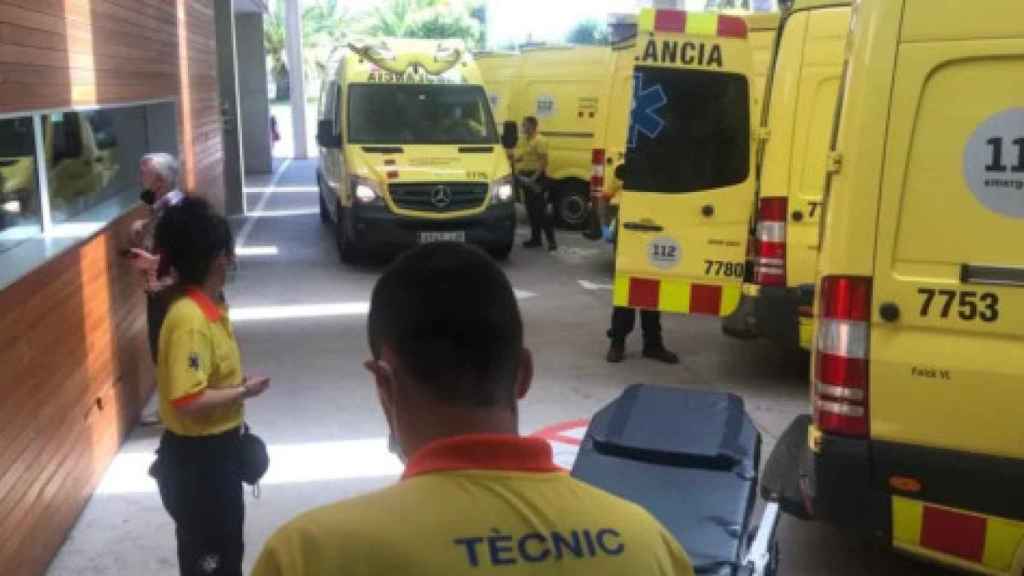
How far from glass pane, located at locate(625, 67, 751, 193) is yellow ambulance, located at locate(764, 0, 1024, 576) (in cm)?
336

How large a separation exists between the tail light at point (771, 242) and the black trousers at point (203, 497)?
412 centimetres

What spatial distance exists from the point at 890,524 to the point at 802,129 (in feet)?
11.5

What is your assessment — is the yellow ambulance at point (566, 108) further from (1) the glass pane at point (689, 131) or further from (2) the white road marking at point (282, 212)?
(1) the glass pane at point (689, 131)

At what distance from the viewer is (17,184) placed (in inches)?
192

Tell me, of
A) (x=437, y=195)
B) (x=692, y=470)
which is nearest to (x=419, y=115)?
(x=437, y=195)

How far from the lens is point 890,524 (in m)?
3.46

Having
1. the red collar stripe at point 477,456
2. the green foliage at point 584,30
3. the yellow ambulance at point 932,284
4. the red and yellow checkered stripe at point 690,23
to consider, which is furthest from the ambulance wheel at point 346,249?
the green foliage at point 584,30

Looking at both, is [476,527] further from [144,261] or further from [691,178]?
[691,178]

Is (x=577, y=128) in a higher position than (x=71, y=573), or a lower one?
higher

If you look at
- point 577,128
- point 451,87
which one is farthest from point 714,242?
point 577,128

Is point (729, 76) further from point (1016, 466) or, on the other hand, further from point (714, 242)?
point (1016, 466)

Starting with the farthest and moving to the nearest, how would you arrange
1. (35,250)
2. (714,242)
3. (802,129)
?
(714,242), (802,129), (35,250)

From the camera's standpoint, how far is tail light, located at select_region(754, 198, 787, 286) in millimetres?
6469

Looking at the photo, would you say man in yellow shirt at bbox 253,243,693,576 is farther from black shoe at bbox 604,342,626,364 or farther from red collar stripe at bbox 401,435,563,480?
black shoe at bbox 604,342,626,364
